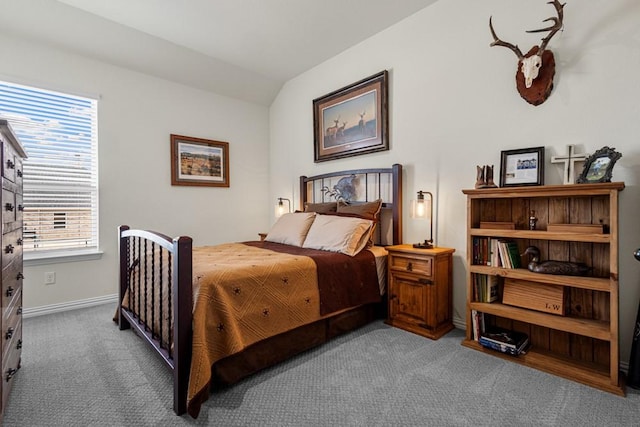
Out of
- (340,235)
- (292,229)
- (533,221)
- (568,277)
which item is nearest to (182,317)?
(340,235)

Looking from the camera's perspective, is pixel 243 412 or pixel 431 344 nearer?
pixel 243 412

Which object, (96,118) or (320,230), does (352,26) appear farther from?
(96,118)

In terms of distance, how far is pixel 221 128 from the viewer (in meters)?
4.38

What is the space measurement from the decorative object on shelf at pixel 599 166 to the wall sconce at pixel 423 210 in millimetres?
1088

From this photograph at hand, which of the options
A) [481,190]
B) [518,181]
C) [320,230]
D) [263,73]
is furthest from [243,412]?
[263,73]

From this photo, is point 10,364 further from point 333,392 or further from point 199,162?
point 199,162

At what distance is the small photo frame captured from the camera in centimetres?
220

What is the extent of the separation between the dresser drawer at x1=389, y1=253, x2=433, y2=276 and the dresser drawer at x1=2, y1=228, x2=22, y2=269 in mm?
2463

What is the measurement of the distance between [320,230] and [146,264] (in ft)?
4.78

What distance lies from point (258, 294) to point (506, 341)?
1.73 metres

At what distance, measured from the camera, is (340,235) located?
274 centimetres

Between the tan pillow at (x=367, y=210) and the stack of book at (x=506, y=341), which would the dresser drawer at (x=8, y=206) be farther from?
the stack of book at (x=506, y=341)

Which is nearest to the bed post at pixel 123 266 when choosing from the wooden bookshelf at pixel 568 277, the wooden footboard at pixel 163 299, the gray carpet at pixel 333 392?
the wooden footboard at pixel 163 299

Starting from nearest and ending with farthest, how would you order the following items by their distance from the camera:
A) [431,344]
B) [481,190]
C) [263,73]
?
[481,190]
[431,344]
[263,73]
